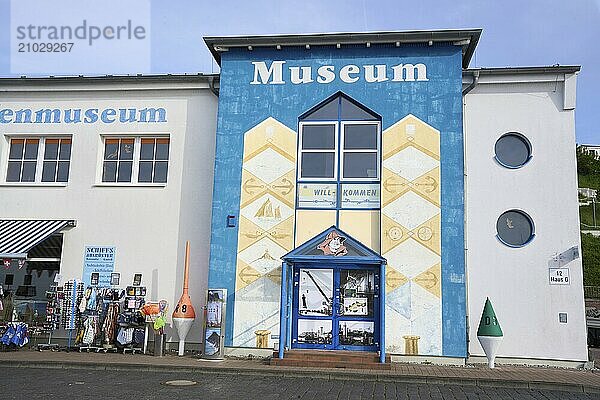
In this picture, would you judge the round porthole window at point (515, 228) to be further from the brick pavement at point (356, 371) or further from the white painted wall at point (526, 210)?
the brick pavement at point (356, 371)

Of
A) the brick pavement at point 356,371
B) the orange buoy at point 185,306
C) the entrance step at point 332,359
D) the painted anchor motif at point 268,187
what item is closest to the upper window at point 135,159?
the painted anchor motif at point 268,187

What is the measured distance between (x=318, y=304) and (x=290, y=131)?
4.07 metres

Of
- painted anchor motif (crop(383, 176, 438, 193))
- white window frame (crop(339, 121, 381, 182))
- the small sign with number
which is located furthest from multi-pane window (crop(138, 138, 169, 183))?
the small sign with number

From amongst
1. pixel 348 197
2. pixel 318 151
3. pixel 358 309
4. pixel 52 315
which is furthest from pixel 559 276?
pixel 52 315

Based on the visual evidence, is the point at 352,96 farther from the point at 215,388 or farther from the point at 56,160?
the point at 56,160

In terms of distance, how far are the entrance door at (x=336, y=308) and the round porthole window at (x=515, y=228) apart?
3140 mm

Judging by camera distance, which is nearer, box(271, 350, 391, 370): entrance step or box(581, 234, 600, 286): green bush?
box(271, 350, 391, 370): entrance step

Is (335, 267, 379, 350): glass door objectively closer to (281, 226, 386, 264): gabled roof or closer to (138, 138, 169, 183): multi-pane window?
(281, 226, 386, 264): gabled roof

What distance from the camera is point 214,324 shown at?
A: 1314 centimetres

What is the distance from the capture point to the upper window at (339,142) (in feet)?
46.1

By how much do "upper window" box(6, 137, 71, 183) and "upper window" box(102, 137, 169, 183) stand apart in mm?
1121

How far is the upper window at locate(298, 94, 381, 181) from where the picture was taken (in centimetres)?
1406

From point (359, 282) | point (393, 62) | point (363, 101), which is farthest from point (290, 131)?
point (359, 282)

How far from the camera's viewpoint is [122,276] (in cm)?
1495
